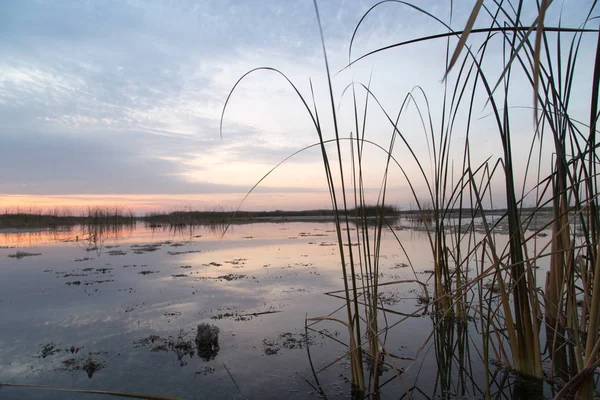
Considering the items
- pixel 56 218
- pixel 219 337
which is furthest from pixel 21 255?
A: pixel 56 218

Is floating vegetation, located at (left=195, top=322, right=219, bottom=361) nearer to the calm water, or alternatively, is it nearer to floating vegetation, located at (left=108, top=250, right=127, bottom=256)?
the calm water

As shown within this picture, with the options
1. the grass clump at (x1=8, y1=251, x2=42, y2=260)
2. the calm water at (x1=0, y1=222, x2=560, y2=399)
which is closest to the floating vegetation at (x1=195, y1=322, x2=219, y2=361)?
the calm water at (x1=0, y1=222, x2=560, y2=399)

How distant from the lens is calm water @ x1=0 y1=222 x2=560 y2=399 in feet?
7.71

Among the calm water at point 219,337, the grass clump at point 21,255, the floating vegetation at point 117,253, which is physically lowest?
the calm water at point 219,337

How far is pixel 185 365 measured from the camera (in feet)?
8.76

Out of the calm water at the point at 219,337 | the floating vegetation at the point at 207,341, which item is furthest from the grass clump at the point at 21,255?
the floating vegetation at the point at 207,341

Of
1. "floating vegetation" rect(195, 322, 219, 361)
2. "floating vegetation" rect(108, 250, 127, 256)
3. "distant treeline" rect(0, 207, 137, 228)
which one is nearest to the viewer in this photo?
"floating vegetation" rect(195, 322, 219, 361)

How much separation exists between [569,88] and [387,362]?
6.50 ft

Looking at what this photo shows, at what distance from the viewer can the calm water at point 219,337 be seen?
7.71ft

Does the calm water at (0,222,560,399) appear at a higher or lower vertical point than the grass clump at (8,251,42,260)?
lower

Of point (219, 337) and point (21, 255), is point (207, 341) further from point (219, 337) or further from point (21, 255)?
point (21, 255)

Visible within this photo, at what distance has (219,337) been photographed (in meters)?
3.23

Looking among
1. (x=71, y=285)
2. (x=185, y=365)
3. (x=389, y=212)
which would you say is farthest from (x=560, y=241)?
(x=389, y=212)

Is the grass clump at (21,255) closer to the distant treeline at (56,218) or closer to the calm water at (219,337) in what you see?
the calm water at (219,337)
